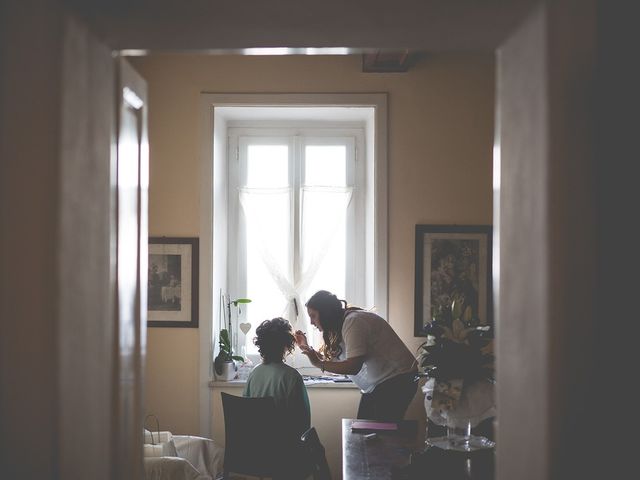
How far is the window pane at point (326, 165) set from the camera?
5.43 m

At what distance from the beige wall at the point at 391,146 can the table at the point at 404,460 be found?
1668 millimetres

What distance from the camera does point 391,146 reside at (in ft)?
16.2

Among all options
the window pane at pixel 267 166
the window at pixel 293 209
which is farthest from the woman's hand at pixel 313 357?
the window pane at pixel 267 166

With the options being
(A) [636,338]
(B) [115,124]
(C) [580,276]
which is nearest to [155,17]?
(B) [115,124]

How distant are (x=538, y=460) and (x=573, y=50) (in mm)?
794

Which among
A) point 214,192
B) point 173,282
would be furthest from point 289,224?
point 173,282

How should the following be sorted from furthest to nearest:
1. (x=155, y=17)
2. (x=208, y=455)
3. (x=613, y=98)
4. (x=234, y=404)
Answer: (x=208, y=455) → (x=234, y=404) → (x=155, y=17) → (x=613, y=98)

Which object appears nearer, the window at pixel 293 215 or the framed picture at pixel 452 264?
the framed picture at pixel 452 264

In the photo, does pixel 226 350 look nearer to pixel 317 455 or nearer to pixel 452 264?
pixel 452 264

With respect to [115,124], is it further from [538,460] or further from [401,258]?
[401,258]

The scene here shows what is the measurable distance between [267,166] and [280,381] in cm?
203

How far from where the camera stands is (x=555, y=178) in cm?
134

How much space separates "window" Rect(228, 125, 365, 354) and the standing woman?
110 centimetres

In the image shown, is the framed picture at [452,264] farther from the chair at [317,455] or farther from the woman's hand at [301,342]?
the chair at [317,455]
